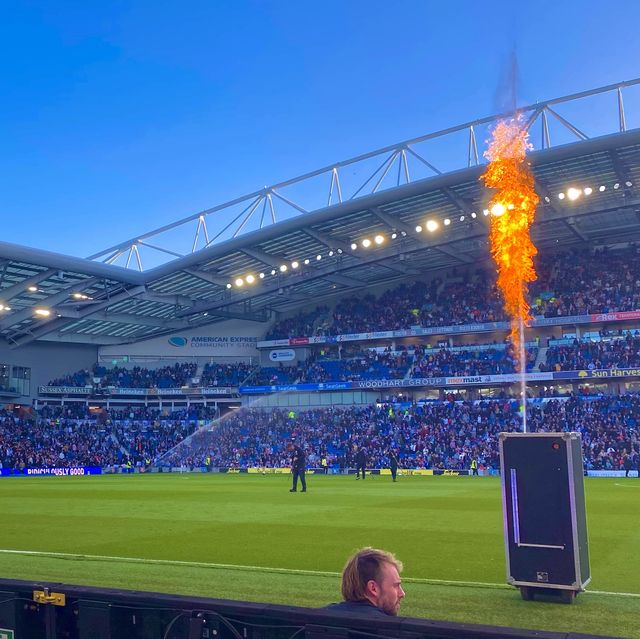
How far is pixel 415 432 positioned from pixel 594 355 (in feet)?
43.7

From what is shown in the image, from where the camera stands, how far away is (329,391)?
2212 inches

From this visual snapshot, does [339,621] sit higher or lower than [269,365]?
lower

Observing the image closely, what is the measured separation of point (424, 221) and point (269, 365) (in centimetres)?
2371

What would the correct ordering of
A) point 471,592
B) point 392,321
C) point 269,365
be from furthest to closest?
point 269,365 < point 392,321 < point 471,592

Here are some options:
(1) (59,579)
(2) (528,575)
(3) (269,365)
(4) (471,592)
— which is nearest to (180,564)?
(1) (59,579)

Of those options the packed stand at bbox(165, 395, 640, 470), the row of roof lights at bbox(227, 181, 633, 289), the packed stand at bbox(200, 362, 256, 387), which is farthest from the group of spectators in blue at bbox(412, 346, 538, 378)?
the packed stand at bbox(200, 362, 256, 387)

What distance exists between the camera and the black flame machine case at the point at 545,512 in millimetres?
7398

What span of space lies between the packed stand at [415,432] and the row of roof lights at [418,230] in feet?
37.2

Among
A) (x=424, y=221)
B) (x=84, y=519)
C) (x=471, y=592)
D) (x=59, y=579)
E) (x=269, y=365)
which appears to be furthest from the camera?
(x=269, y=365)

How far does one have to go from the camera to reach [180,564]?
1096cm

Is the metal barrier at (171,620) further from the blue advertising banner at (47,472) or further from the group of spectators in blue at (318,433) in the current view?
Result: the blue advertising banner at (47,472)

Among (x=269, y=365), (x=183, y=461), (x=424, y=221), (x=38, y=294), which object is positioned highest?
(x=424, y=221)

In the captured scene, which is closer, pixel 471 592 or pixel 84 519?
pixel 471 592

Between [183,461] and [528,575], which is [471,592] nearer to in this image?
[528,575]
